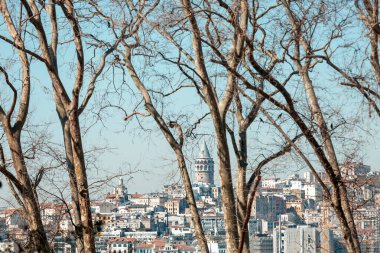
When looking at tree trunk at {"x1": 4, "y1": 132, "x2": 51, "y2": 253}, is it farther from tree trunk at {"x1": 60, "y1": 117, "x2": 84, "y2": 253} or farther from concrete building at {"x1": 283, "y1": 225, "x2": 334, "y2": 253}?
concrete building at {"x1": 283, "y1": 225, "x2": 334, "y2": 253}

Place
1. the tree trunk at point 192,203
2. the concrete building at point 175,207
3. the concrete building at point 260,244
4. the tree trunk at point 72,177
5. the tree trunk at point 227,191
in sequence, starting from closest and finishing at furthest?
1. the tree trunk at point 227,191
2. the tree trunk at point 192,203
3. the tree trunk at point 72,177
4. the concrete building at point 260,244
5. the concrete building at point 175,207

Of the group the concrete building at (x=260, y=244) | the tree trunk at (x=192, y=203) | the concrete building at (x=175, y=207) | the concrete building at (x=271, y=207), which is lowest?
the tree trunk at (x=192, y=203)

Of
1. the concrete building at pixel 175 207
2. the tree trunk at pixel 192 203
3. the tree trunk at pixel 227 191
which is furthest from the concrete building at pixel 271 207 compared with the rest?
the tree trunk at pixel 227 191

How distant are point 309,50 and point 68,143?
1836mm

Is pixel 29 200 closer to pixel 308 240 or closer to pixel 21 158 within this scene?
pixel 21 158

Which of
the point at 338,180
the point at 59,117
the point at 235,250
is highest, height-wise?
the point at 59,117

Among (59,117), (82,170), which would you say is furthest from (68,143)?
(82,170)

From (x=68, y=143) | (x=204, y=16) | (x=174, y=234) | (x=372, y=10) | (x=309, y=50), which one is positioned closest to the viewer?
(x=372, y=10)

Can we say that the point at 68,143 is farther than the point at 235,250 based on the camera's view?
Yes

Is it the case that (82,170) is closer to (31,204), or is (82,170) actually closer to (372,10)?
(31,204)

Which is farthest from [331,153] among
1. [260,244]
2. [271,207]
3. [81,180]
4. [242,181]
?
[271,207]

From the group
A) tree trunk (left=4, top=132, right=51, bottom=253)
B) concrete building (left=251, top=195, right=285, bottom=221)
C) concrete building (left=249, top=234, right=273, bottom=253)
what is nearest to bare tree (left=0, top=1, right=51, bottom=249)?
tree trunk (left=4, top=132, right=51, bottom=253)

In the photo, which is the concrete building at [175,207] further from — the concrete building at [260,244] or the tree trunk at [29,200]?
the tree trunk at [29,200]

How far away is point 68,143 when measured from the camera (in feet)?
22.9
